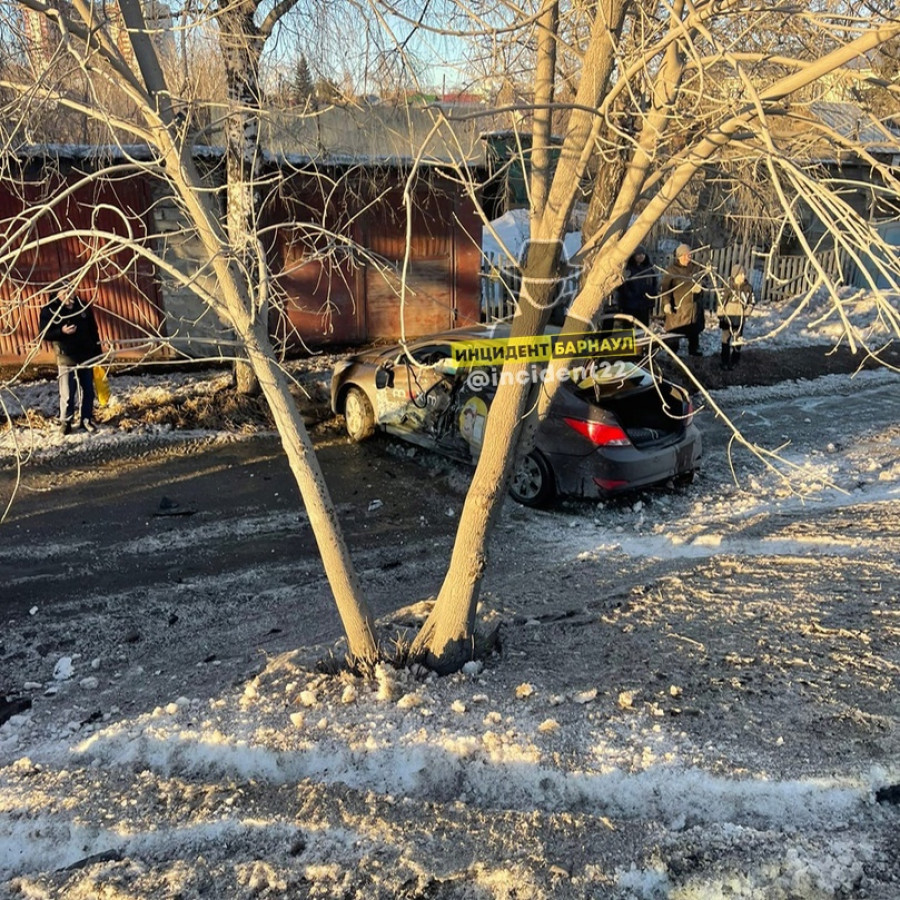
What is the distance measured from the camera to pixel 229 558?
6758 mm

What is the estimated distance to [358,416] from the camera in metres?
9.70

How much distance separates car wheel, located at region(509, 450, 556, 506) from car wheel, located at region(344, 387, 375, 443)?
248 centimetres

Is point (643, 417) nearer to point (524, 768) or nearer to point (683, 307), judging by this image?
point (524, 768)

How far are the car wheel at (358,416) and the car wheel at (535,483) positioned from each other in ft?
8.13

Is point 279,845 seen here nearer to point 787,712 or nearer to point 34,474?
point 787,712

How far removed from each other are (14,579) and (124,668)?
1.84 metres

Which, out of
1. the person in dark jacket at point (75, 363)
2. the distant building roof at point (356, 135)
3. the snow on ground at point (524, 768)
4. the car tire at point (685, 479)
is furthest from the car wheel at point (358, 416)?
the snow on ground at point (524, 768)

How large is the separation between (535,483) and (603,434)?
0.89 m

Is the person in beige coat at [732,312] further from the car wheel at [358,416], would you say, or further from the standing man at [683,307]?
the car wheel at [358,416]

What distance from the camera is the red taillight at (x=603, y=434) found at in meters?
7.16

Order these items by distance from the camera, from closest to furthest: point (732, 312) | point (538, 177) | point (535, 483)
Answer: point (538, 177)
point (535, 483)
point (732, 312)

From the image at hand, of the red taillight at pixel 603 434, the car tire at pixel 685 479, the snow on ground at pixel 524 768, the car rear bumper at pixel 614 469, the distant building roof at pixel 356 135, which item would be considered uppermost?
the distant building roof at pixel 356 135

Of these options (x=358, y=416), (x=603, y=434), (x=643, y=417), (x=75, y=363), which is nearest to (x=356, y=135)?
(x=358, y=416)

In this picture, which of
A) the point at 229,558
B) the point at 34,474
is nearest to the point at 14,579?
the point at 229,558
